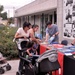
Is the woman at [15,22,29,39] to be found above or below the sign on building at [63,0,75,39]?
below

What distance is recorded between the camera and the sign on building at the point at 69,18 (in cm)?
985

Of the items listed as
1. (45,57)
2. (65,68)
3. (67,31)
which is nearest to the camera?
(45,57)

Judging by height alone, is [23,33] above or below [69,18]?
below

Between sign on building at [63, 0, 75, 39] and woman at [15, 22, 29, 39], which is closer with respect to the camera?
woman at [15, 22, 29, 39]

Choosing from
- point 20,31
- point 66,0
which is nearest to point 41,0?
point 66,0

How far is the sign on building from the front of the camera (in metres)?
9.85

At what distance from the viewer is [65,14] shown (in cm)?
1076

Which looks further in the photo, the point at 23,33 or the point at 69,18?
the point at 69,18

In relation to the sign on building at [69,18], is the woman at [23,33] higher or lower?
lower

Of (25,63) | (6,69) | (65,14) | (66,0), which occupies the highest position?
(66,0)

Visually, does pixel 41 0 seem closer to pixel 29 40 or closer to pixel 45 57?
pixel 29 40

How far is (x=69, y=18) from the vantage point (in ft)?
33.4

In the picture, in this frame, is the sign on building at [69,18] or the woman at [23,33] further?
the sign on building at [69,18]

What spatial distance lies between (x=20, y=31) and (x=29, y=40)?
0.41 metres
